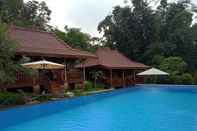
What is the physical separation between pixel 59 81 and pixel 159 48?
52.3 feet

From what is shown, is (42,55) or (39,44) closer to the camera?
(42,55)

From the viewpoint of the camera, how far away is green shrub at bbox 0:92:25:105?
12.8 m

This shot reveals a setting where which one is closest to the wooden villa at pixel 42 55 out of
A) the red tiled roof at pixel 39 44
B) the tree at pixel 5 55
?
the red tiled roof at pixel 39 44

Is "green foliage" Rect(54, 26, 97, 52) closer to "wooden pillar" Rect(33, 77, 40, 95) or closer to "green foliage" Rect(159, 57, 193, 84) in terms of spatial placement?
"green foliage" Rect(159, 57, 193, 84)

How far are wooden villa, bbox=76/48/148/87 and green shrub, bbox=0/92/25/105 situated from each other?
35.7 ft

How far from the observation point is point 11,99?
12906 millimetres

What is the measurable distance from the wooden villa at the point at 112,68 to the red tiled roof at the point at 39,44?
11.3 feet

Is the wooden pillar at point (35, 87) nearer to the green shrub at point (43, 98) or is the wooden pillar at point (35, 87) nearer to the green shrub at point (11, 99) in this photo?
the green shrub at point (43, 98)

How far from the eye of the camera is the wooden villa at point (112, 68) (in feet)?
84.2

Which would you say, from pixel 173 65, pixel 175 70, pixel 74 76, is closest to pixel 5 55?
pixel 74 76

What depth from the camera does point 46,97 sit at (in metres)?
15.2

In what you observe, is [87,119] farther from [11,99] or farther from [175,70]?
[175,70]

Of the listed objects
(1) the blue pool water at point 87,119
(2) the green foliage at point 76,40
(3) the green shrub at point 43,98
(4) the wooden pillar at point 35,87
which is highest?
(2) the green foliage at point 76,40

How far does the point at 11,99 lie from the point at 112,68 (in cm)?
1335
